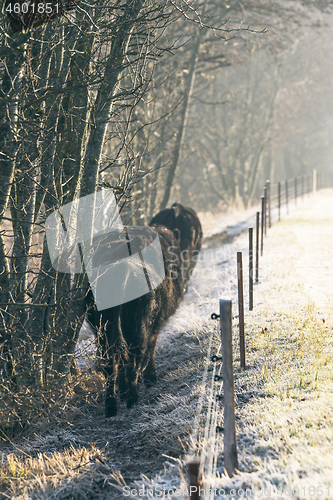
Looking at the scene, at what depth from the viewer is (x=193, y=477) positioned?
2.16 meters

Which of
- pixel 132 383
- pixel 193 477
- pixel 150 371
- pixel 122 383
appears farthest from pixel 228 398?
pixel 150 371

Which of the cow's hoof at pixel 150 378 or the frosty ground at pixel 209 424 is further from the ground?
the frosty ground at pixel 209 424

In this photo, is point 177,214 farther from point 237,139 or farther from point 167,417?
point 237,139

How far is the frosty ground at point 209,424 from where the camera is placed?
2739mm

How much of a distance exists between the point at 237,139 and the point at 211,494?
23.8 metres

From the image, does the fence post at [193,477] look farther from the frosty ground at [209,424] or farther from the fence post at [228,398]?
the fence post at [228,398]

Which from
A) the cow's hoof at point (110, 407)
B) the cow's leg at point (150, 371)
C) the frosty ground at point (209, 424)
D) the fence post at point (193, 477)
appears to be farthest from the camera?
the cow's leg at point (150, 371)

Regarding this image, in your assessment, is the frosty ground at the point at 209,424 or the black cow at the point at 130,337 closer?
the frosty ground at the point at 209,424

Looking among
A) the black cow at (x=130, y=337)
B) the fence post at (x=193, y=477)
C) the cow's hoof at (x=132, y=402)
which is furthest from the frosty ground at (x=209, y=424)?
the fence post at (x=193, y=477)

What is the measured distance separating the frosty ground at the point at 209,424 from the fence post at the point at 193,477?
351mm

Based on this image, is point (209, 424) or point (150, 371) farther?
point (150, 371)

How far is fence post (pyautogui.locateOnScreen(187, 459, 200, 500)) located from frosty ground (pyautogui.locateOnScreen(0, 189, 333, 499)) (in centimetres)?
35

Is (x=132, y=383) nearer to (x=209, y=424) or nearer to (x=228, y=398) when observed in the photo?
(x=209, y=424)

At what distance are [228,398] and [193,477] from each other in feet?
2.77
